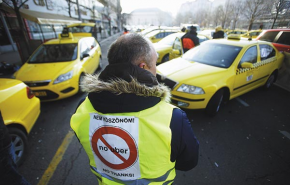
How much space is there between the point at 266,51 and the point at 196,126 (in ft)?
10.4

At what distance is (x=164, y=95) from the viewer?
99 cm

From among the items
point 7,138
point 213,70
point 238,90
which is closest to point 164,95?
point 7,138

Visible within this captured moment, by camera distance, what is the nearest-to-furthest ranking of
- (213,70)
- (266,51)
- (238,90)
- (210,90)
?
(210,90) → (213,70) → (238,90) → (266,51)

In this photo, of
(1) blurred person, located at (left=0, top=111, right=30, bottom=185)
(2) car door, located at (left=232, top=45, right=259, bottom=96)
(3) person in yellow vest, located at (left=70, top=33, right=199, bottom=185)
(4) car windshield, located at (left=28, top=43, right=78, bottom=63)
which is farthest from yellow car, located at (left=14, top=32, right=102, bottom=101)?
(2) car door, located at (left=232, top=45, right=259, bottom=96)

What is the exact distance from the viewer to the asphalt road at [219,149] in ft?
6.93

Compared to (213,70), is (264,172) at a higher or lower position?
lower

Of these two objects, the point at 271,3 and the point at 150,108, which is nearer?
the point at 150,108

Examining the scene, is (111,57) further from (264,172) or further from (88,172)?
(264,172)

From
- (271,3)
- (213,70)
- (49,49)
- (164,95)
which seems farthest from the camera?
(271,3)

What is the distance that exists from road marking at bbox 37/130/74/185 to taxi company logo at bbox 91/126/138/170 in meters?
1.82

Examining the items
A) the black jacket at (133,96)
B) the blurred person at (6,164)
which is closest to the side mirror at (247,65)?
the black jacket at (133,96)

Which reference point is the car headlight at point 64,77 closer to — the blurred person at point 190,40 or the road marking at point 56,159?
the road marking at point 56,159

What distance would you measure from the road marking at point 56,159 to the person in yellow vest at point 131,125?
5.52ft

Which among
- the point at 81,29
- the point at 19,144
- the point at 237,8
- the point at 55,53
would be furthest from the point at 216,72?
the point at 237,8
